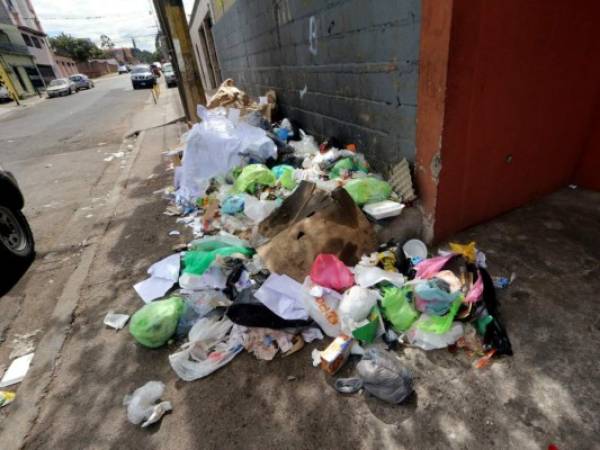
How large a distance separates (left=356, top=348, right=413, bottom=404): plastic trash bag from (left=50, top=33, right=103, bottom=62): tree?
6235 centimetres

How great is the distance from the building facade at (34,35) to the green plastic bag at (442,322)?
43.9m

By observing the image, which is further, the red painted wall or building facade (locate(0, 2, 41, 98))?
building facade (locate(0, 2, 41, 98))

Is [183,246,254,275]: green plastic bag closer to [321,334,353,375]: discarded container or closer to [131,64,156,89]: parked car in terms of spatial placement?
[321,334,353,375]: discarded container

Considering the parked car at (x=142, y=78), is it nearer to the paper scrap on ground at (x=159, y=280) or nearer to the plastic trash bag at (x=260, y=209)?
the plastic trash bag at (x=260, y=209)

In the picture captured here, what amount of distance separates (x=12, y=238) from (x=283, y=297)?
293 centimetres

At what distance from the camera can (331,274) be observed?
6.91 feet

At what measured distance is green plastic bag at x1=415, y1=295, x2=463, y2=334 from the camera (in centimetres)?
183

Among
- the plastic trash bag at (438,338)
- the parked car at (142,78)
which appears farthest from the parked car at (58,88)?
the plastic trash bag at (438,338)

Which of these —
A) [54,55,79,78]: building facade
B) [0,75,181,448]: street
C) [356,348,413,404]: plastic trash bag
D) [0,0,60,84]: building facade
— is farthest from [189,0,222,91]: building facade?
[54,55,79,78]: building facade

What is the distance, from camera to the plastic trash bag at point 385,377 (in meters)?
1.59

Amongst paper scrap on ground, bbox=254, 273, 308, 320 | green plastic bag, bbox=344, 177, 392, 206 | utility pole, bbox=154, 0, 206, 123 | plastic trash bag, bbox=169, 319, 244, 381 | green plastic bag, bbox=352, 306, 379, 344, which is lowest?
plastic trash bag, bbox=169, 319, 244, 381

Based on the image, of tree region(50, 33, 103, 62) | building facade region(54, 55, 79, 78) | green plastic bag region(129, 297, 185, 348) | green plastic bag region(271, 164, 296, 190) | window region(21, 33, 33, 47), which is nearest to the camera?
green plastic bag region(129, 297, 185, 348)

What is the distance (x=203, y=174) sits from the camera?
4.09 metres

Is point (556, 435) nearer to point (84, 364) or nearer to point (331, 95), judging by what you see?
point (84, 364)
